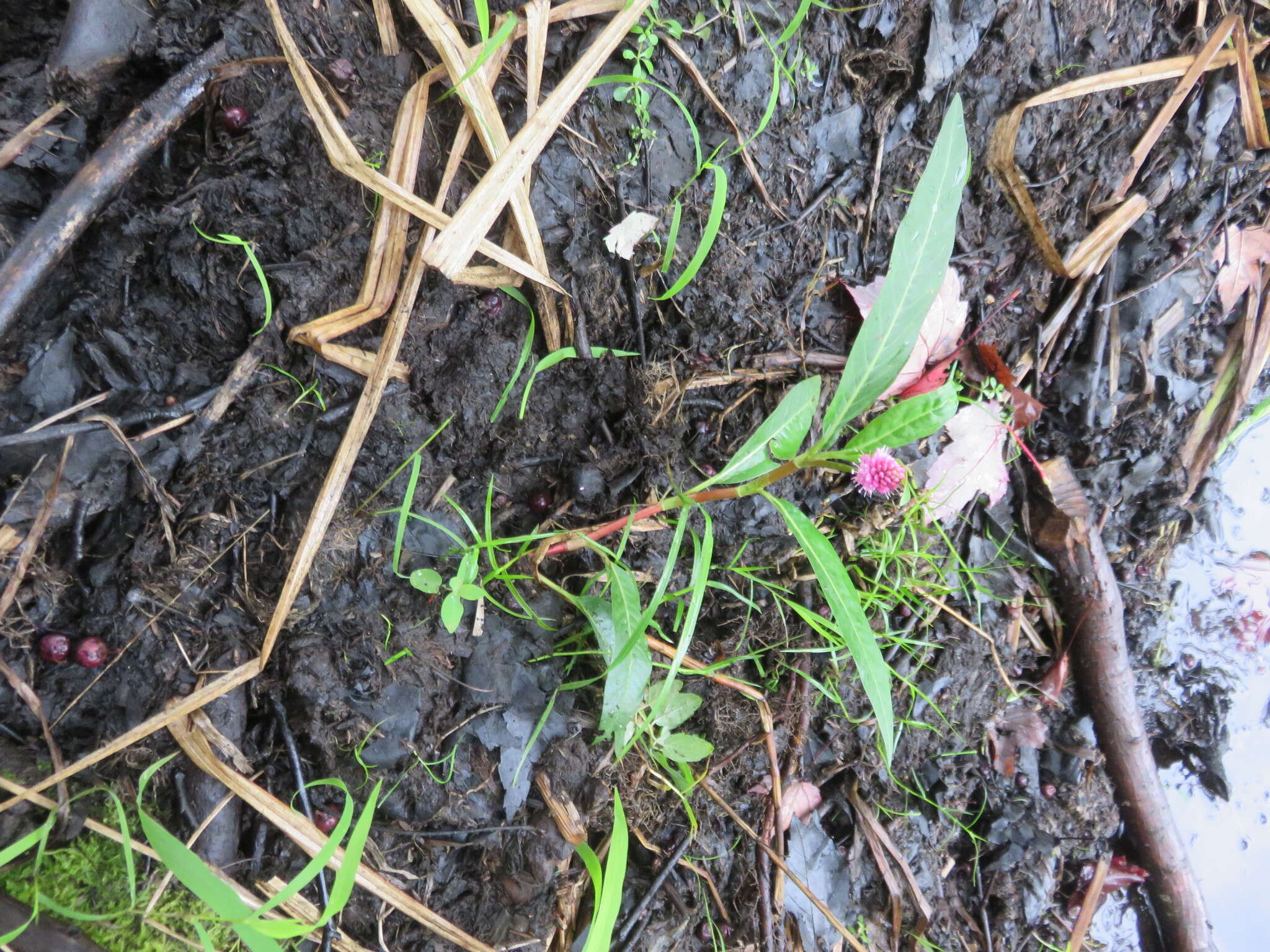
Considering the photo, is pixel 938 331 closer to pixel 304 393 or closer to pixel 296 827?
pixel 304 393

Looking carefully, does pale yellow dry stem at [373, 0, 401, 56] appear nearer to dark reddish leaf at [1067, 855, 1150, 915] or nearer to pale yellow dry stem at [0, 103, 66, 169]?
pale yellow dry stem at [0, 103, 66, 169]

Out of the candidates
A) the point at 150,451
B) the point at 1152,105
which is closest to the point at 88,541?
the point at 150,451

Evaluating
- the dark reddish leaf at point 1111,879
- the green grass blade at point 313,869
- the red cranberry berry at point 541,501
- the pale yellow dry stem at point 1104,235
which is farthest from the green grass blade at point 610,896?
the pale yellow dry stem at point 1104,235

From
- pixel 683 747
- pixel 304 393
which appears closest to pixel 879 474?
pixel 683 747

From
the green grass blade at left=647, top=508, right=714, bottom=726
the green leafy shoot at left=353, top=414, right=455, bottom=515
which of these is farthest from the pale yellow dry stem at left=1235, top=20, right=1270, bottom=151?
the green leafy shoot at left=353, top=414, right=455, bottom=515

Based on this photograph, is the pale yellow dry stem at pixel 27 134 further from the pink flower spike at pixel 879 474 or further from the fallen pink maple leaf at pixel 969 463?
the fallen pink maple leaf at pixel 969 463
